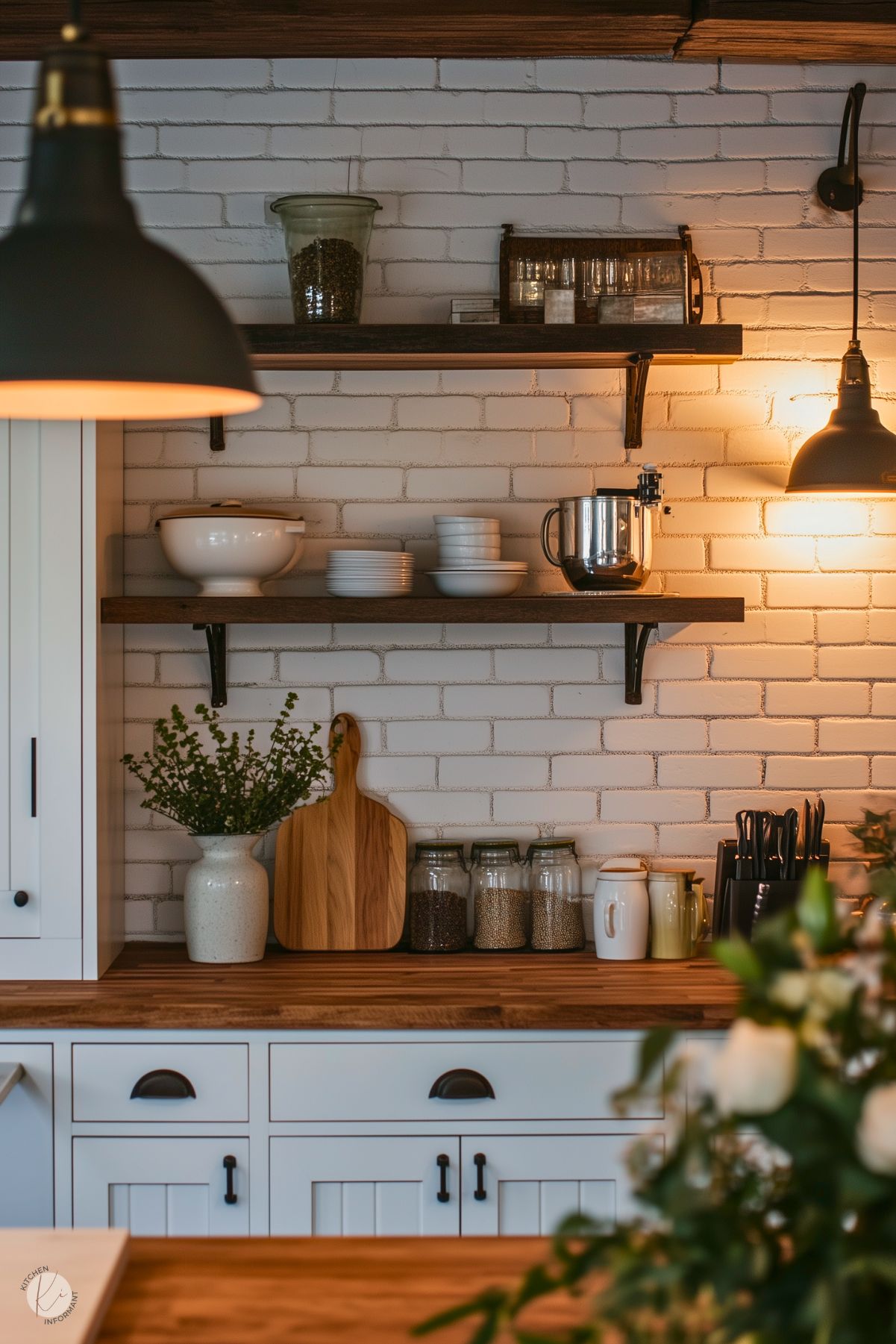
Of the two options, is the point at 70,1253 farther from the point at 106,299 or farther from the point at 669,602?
the point at 669,602

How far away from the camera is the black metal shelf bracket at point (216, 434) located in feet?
10.1

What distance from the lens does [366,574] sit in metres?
2.89

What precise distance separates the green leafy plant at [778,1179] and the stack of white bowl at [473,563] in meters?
2.11

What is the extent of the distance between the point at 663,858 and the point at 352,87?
6.27ft

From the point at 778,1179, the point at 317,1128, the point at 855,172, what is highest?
the point at 855,172

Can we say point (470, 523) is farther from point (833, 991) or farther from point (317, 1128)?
point (833, 991)

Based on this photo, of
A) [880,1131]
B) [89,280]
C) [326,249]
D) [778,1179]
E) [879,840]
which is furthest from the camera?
[879,840]

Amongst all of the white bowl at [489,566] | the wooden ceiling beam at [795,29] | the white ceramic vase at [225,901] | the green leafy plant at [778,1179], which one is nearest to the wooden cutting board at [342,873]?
the white ceramic vase at [225,901]

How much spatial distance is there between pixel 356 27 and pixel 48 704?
1575mm

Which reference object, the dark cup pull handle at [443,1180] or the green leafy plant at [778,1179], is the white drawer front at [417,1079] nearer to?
the dark cup pull handle at [443,1180]

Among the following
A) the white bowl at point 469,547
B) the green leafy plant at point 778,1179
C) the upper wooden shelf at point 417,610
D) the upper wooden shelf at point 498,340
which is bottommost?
the green leafy plant at point 778,1179

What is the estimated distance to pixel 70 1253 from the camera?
144 centimetres

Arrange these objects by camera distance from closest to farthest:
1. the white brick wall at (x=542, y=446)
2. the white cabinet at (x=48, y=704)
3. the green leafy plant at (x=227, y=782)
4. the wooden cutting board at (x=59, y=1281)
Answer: the wooden cutting board at (x=59, y=1281) < the white cabinet at (x=48, y=704) < the green leafy plant at (x=227, y=782) < the white brick wall at (x=542, y=446)

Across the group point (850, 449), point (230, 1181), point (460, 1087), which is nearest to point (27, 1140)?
point (230, 1181)
